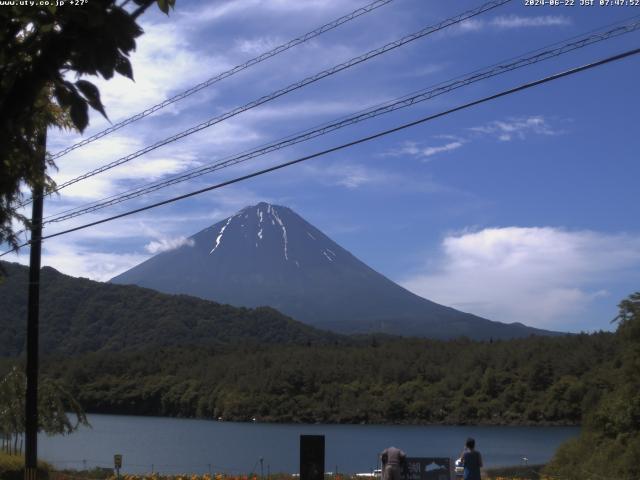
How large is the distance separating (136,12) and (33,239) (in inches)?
590

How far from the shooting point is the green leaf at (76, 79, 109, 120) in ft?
10.7

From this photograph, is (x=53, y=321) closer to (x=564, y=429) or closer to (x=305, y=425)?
(x=305, y=425)

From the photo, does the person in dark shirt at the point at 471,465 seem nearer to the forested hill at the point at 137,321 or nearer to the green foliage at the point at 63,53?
the green foliage at the point at 63,53

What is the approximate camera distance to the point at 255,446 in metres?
54.6

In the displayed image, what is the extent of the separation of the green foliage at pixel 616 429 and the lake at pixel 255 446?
8955mm

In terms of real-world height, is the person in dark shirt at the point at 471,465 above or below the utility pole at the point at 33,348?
below

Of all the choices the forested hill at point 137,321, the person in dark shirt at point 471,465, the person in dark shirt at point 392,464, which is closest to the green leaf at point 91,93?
the person in dark shirt at point 471,465

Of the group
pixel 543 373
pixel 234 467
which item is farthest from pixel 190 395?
pixel 234 467

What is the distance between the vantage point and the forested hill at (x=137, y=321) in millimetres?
145000

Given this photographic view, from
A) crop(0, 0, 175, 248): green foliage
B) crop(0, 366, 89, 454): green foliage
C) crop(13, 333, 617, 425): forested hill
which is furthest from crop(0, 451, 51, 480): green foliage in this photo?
crop(13, 333, 617, 425): forested hill

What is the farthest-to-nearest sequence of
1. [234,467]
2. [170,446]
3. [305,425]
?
[305,425]
[170,446]
[234,467]

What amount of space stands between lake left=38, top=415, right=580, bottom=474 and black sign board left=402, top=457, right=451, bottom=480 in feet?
59.1

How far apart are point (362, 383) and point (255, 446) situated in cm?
4346

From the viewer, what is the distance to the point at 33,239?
56.9 feet
